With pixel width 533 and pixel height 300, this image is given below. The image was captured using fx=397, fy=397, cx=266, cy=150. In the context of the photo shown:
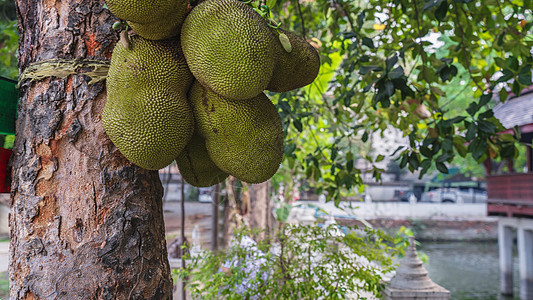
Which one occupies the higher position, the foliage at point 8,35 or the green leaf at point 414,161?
the foliage at point 8,35

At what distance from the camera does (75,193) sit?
751mm

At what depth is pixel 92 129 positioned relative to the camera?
776 millimetres

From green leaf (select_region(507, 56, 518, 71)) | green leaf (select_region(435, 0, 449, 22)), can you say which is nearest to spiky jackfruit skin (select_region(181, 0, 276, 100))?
green leaf (select_region(435, 0, 449, 22))

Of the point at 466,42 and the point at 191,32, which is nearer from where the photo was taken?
the point at 191,32

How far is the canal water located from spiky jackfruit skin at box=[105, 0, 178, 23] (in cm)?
889

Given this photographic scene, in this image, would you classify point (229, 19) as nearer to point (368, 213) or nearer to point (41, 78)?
point (41, 78)

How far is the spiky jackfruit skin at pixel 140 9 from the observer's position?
0.65 m

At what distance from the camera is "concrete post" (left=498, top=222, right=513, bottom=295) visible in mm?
9078

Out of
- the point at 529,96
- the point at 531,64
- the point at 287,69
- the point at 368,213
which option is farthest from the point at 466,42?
the point at 368,213

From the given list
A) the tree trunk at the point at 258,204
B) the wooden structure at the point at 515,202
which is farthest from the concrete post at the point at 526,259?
the tree trunk at the point at 258,204

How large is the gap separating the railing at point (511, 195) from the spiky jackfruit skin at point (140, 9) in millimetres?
8822

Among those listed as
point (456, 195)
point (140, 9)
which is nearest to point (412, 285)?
point (140, 9)

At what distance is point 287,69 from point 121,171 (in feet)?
1.30

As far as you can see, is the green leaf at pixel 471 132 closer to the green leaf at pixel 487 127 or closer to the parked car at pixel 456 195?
the green leaf at pixel 487 127
